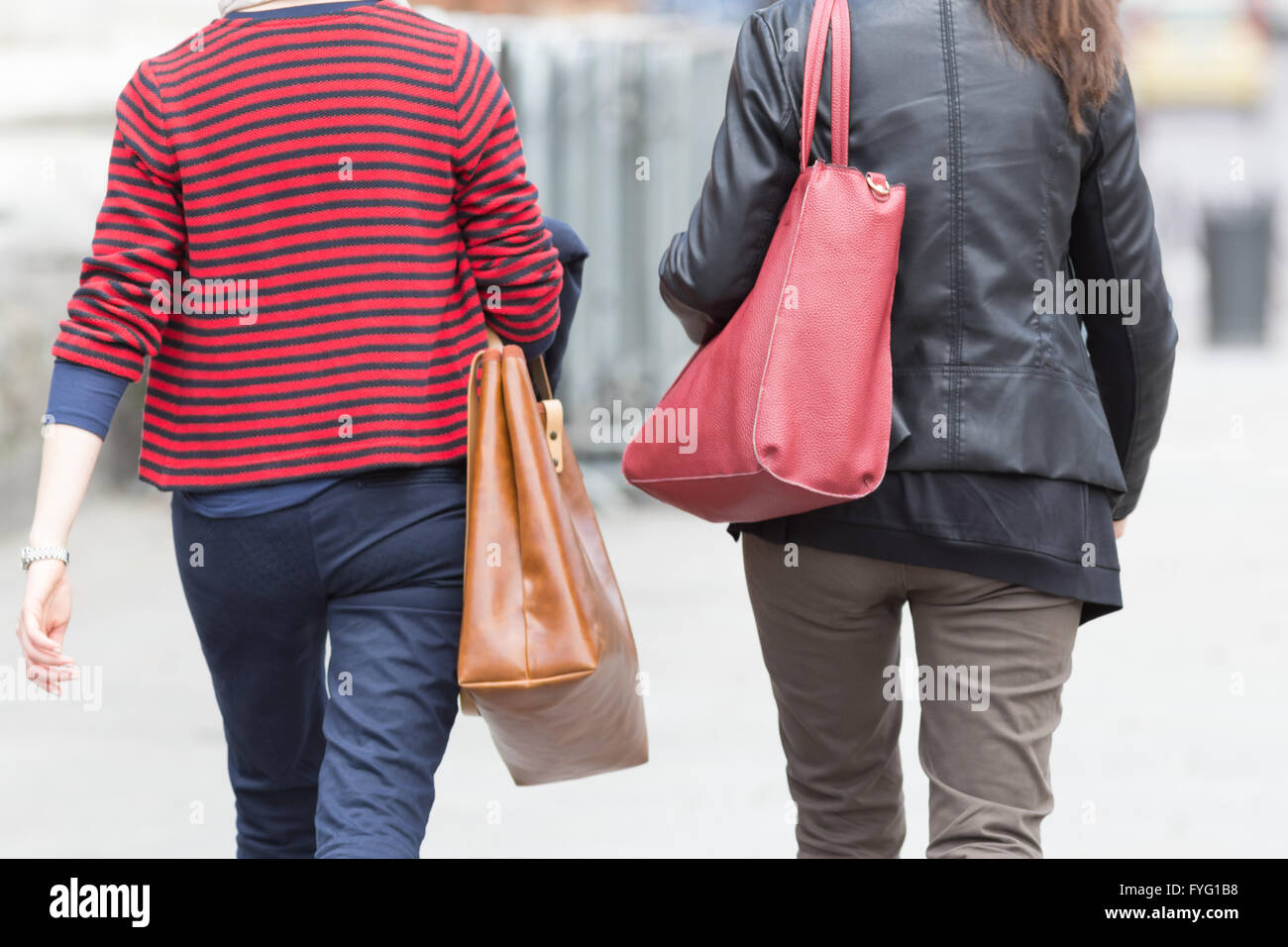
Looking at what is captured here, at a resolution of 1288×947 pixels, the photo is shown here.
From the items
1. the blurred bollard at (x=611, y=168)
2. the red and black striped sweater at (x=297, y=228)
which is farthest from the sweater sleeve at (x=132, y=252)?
the blurred bollard at (x=611, y=168)

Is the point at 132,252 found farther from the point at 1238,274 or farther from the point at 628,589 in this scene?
the point at 1238,274

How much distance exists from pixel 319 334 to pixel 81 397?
1.10 feet

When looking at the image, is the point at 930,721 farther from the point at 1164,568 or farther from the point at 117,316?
the point at 1164,568

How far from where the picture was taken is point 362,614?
8.23ft

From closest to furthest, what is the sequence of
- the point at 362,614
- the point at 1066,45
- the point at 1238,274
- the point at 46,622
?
1. the point at 46,622
2. the point at 362,614
3. the point at 1066,45
4. the point at 1238,274

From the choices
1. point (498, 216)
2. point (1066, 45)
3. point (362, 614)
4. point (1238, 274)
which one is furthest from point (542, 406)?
point (1238, 274)

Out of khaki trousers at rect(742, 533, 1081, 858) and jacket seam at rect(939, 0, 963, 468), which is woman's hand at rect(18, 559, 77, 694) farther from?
jacket seam at rect(939, 0, 963, 468)

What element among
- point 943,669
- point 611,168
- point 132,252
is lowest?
point 943,669

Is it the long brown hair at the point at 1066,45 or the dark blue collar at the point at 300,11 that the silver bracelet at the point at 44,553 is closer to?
the dark blue collar at the point at 300,11

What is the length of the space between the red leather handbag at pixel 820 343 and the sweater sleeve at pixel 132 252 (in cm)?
82

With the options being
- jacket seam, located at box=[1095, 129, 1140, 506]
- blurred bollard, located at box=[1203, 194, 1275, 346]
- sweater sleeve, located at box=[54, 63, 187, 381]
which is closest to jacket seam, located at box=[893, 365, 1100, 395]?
jacket seam, located at box=[1095, 129, 1140, 506]

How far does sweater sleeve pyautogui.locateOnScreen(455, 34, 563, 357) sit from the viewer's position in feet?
8.15

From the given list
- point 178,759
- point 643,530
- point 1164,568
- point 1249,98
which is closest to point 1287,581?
point 1164,568

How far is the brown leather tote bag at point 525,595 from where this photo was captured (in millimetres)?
2422
